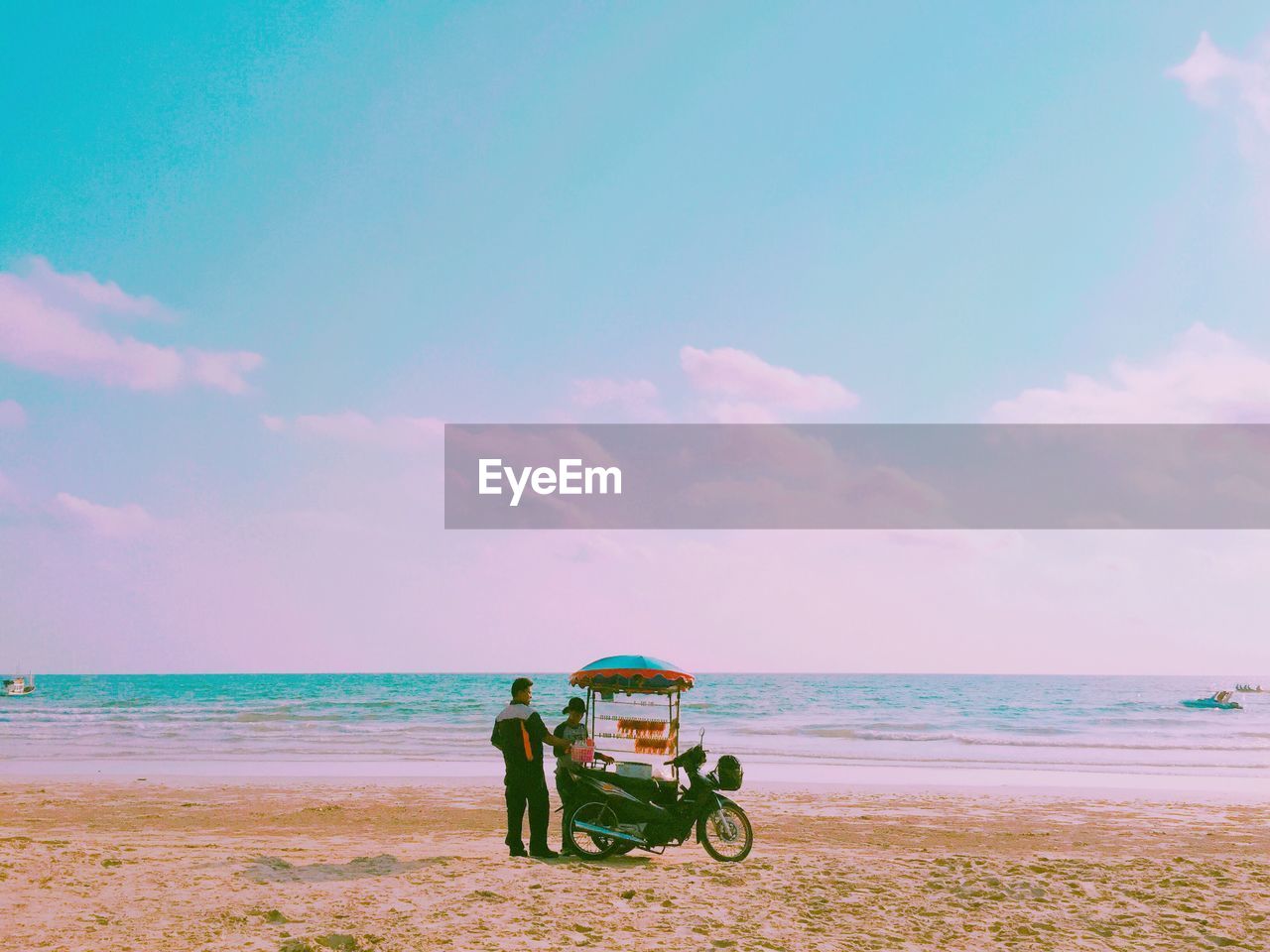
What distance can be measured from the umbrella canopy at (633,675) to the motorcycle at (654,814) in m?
1.30

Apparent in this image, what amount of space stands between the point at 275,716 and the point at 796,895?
37829 millimetres

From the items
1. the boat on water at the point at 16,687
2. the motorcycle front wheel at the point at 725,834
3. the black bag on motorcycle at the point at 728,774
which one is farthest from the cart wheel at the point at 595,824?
the boat on water at the point at 16,687

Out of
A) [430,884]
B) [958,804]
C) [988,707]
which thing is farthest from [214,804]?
[988,707]

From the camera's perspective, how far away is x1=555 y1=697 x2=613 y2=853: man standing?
10.2 metres

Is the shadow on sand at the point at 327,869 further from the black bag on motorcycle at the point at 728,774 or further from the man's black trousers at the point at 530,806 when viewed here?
the black bag on motorcycle at the point at 728,774

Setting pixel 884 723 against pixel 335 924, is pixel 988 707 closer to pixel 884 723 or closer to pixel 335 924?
pixel 884 723

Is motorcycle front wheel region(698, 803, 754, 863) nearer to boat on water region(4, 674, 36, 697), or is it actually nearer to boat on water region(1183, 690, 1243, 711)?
boat on water region(1183, 690, 1243, 711)

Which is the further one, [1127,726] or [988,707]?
[988,707]

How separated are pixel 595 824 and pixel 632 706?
2.98 metres

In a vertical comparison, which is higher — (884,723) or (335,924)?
(335,924)

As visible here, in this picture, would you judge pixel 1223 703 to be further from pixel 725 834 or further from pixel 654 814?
pixel 654 814

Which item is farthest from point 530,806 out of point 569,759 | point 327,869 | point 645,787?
point 327,869

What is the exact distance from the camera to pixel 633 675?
448 inches

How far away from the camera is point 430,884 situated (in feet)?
28.1
